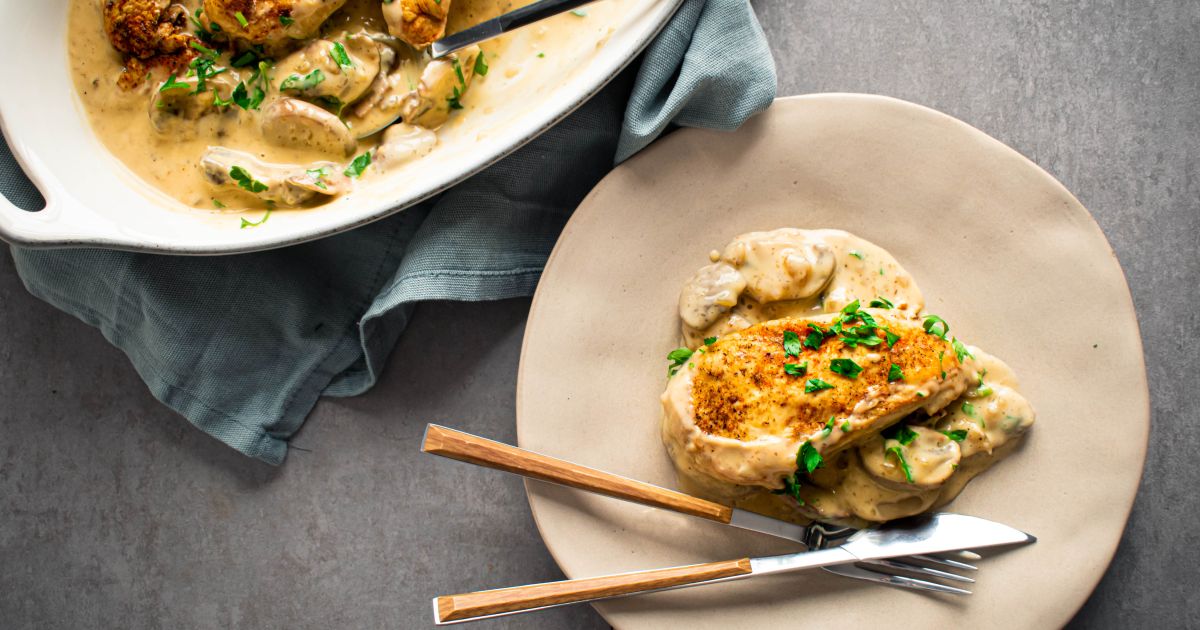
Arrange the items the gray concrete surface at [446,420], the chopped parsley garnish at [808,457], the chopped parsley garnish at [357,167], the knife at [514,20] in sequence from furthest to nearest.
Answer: the gray concrete surface at [446,420] → the chopped parsley garnish at [357,167] → the knife at [514,20] → the chopped parsley garnish at [808,457]

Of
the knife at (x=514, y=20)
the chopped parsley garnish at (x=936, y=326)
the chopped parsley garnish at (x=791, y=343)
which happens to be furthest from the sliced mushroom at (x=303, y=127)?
the chopped parsley garnish at (x=936, y=326)

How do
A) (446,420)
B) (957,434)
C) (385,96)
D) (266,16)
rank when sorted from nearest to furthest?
(957,434) < (266,16) < (385,96) < (446,420)

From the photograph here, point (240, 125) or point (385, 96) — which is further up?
point (385, 96)

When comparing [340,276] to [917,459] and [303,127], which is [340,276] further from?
[917,459]

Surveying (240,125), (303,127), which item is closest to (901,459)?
(303,127)

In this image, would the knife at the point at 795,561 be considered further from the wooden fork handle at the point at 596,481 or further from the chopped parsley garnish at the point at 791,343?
the chopped parsley garnish at the point at 791,343

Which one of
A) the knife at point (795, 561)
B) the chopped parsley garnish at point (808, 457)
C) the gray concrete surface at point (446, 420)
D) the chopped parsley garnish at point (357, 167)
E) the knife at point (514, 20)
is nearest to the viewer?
the chopped parsley garnish at point (808, 457)

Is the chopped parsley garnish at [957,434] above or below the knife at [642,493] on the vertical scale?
above
